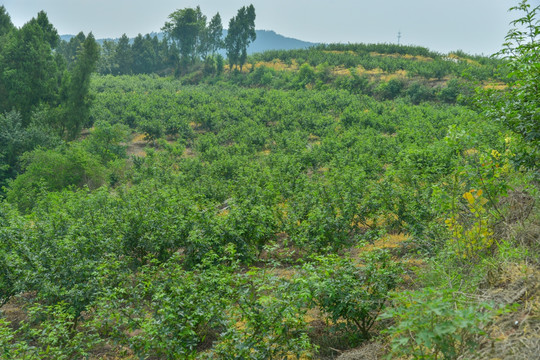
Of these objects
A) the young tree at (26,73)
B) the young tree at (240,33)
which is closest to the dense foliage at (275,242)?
the young tree at (26,73)

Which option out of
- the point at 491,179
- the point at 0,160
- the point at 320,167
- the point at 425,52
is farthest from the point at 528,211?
the point at 425,52

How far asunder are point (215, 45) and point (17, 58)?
121ft

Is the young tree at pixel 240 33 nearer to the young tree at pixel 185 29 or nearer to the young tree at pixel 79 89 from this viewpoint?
the young tree at pixel 185 29

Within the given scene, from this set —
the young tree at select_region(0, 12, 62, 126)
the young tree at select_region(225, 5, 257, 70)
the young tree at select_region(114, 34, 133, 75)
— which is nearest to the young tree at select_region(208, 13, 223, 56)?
the young tree at select_region(225, 5, 257, 70)

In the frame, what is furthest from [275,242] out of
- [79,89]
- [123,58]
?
[123,58]

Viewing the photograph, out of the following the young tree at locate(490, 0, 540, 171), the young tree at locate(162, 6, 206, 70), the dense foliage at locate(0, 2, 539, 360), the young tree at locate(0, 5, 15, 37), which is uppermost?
the young tree at locate(162, 6, 206, 70)

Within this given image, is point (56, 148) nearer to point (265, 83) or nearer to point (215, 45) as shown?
point (265, 83)

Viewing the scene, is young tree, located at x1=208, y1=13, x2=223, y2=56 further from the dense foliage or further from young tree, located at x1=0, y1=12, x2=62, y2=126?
the dense foliage

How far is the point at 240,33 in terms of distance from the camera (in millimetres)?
48656

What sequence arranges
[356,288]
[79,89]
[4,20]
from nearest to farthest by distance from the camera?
[356,288], [79,89], [4,20]

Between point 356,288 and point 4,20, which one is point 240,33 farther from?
point 356,288

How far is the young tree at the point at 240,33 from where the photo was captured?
1902 inches

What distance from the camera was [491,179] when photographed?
4582 millimetres

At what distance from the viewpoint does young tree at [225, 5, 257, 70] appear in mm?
48312
